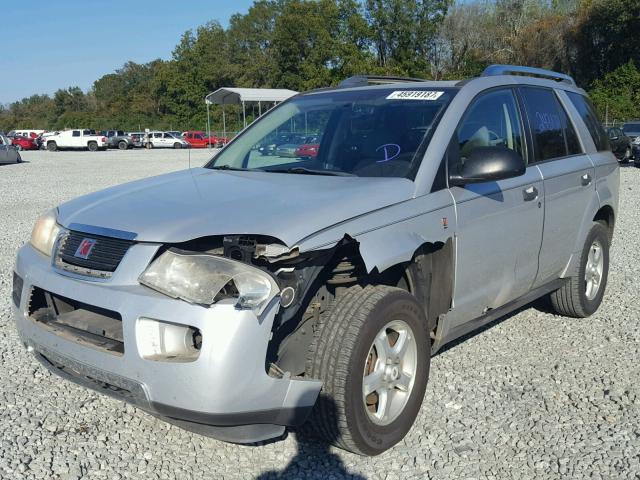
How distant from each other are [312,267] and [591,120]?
367cm

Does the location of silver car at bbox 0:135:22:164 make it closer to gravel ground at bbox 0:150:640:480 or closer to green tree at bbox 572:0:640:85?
gravel ground at bbox 0:150:640:480

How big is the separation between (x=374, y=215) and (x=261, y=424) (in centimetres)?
111

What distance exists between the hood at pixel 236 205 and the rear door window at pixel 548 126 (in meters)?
1.62

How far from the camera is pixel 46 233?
11.5 ft

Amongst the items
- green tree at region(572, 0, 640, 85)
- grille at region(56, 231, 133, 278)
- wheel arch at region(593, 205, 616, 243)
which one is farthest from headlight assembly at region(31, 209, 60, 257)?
green tree at region(572, 0, 640, 85)

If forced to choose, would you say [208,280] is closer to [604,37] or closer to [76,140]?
[76,140]

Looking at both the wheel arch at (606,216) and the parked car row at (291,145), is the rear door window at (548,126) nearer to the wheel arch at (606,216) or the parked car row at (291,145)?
the wheel arch at (606,216)

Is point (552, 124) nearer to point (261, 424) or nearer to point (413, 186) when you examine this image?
point (413, 186)

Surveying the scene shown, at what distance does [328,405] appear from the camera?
9.64ft

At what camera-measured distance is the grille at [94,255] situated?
294cm

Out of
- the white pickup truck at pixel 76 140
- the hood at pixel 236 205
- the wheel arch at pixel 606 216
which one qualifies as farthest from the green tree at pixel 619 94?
the hood at pixel 236 205

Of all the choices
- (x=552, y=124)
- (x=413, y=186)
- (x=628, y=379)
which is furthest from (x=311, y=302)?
(x=552, y=124)

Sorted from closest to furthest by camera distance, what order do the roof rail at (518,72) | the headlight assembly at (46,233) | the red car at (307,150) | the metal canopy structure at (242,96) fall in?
the headlight assembly at (46,233) → the red car at (307,150) → the roof rail at (518,72) → the metal canopy structure at (242,96)

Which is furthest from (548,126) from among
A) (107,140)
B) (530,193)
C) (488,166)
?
(107,140)
